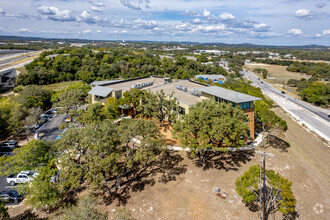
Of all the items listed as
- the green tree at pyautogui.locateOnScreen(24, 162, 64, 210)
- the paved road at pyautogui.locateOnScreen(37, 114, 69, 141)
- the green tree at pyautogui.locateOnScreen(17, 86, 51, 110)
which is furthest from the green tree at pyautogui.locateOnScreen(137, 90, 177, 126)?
the green tree at pyautogui.locateOnScreen(17, 86, 51, 110)

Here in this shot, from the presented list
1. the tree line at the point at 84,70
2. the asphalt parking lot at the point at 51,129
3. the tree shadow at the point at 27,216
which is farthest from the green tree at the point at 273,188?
the tree line at the point at 84,70

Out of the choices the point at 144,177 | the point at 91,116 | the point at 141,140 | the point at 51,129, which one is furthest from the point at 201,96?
the point at 51,129

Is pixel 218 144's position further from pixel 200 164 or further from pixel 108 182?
pixel 108 182

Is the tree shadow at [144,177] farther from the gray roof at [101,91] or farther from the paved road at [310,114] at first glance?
the paved road at [310,114]

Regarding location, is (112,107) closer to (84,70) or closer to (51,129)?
(51,129)

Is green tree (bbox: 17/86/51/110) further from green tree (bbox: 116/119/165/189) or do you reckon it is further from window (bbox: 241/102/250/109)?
window (bbox: 241/102/250/109)

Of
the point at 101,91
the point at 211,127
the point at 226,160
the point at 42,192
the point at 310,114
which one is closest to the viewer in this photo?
the point at 42,192

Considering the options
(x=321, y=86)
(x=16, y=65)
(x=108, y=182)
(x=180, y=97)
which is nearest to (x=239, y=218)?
(x=108, y=182)
